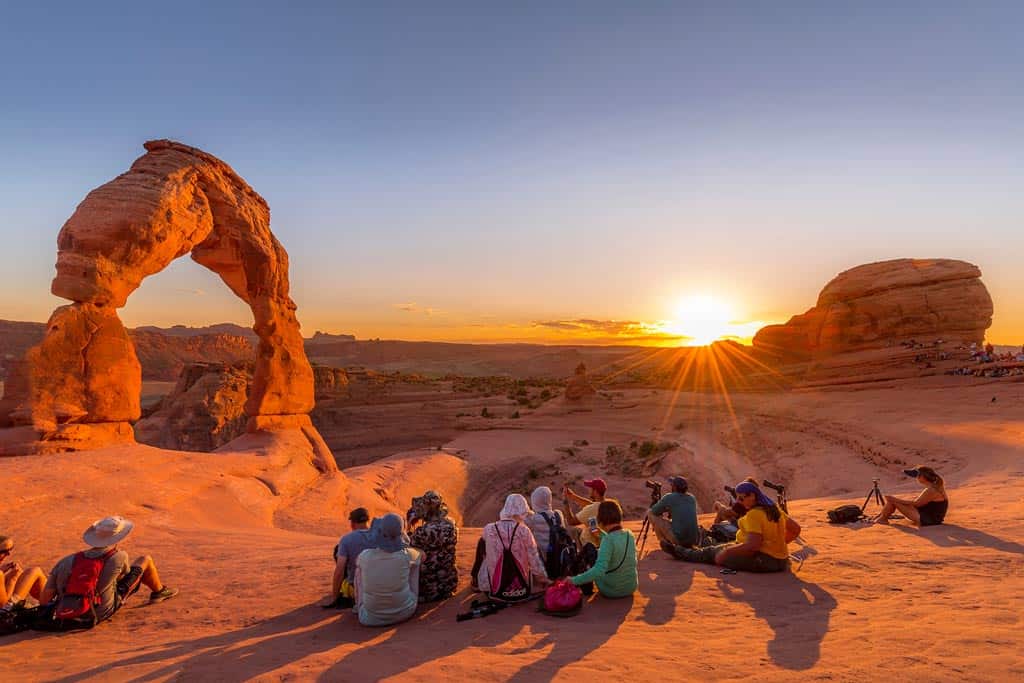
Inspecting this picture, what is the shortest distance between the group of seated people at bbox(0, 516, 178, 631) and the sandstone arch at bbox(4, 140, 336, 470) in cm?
681

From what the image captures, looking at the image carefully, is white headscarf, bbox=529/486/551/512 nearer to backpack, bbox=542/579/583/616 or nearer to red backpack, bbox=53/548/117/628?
backpack, bbox=542/579/583/616

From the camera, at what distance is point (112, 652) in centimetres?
502

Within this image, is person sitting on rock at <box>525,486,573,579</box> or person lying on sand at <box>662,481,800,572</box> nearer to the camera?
person sitting on rock at <box>525,486,573,579</box>

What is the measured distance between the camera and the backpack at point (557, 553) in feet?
20.6

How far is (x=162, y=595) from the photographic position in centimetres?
648

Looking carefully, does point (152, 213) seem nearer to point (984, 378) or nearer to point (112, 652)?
point (112, 652)

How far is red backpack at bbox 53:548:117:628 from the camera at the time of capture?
5.57 m

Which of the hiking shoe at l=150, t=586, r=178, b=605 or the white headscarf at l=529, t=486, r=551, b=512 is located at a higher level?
the white headscarf at l=529, t=486, r=551, b=512

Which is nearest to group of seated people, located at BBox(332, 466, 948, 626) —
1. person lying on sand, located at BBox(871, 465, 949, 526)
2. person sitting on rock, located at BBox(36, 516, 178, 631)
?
person sitting on rock, located at BBox(36, 516, 178, 631)

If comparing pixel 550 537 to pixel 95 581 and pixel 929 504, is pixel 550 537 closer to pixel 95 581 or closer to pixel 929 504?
pixel 95 581

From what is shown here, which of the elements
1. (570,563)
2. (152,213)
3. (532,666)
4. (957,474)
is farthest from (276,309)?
(957,474)

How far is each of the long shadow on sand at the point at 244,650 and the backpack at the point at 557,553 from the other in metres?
2.02

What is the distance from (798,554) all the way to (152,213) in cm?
1454

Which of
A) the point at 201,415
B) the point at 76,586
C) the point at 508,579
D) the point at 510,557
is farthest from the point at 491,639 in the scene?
the point at 201,415
